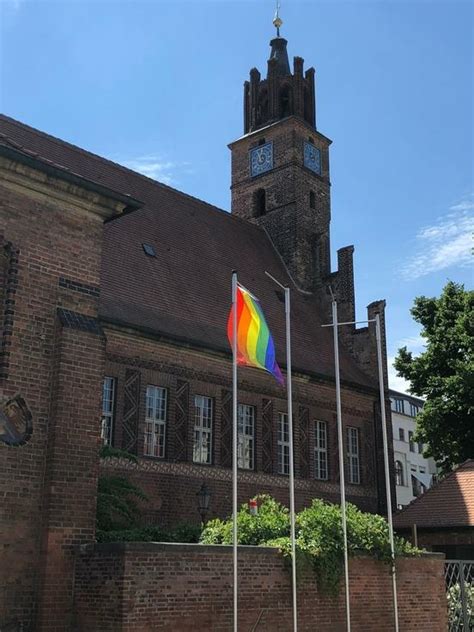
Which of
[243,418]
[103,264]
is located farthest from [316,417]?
[103,264]

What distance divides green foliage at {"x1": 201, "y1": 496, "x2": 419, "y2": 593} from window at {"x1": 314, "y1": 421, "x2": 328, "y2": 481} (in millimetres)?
11310

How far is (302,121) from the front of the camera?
115ft

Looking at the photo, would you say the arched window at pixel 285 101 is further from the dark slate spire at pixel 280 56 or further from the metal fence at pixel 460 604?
the metal fence at pixel 460 604

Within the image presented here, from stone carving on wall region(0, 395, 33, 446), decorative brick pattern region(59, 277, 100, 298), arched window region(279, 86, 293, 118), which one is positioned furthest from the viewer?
arched window region(279, 86, 293, 118)

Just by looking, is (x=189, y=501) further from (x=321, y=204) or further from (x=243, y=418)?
(x=321, y=204)

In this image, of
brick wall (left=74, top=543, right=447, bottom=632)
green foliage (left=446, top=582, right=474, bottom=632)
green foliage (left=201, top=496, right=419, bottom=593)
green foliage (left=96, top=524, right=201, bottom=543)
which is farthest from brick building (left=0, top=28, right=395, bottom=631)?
green foliage (left=446, top=582, right=474, bottom=632)

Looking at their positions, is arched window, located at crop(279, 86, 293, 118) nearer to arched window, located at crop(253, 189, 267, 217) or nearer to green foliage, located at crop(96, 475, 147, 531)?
arched window, located at crop(253, 189, 267, 217)

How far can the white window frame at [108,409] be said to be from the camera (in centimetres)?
1956

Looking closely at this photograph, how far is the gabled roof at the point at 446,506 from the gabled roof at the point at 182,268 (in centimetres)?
548

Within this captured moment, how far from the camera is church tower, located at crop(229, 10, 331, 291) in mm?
32531

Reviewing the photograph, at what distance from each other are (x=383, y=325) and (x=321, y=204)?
739cm

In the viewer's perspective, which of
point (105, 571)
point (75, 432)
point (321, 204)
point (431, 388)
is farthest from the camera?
point (321, 204)

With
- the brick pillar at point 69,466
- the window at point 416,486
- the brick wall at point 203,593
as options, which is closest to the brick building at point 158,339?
the brick pillar at point 69,466

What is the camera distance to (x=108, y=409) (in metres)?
19.8
